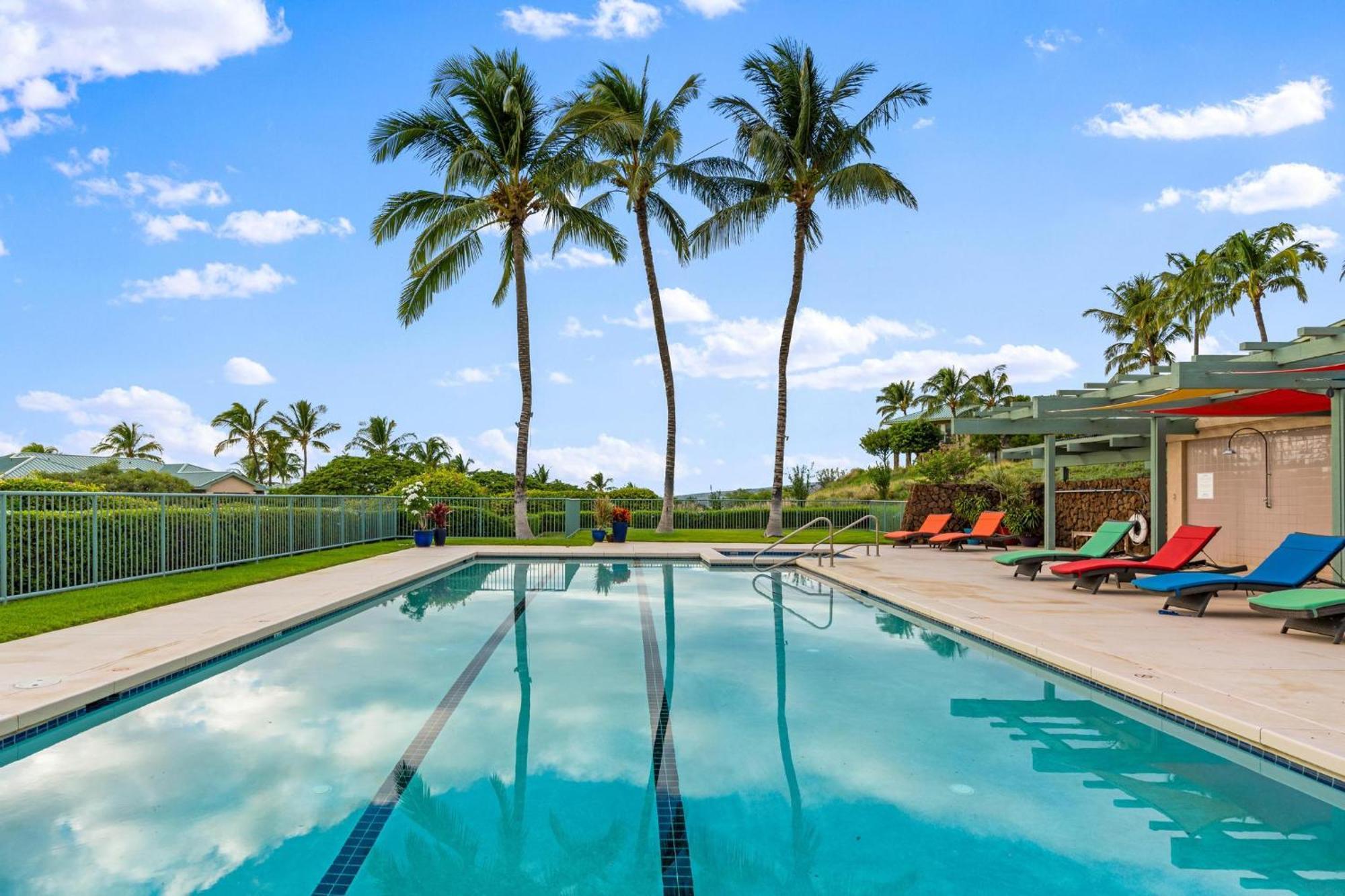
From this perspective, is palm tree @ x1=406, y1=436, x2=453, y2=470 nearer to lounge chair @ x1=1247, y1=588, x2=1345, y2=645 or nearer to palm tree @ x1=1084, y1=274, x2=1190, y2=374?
palm tree @ x1=1084, y1=274, x2=1190, y2=374

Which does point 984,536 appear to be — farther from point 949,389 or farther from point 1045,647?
point 949,389

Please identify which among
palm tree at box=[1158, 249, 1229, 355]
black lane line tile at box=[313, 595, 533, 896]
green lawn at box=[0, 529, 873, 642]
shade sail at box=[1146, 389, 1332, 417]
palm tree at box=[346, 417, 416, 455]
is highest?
palm tree at box=[1158, 249, 1229, 355]

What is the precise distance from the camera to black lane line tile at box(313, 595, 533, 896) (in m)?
3.23

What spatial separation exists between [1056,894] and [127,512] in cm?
1127

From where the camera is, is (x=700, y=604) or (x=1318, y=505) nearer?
(x=700, y=604)

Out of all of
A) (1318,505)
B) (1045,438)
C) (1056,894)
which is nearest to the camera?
(1056,894)

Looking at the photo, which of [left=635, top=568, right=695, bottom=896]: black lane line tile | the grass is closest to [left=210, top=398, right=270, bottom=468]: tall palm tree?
the grass

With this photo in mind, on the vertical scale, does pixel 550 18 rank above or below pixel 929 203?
above

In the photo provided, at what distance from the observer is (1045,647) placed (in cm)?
646

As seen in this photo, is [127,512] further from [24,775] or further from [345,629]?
[24,775]

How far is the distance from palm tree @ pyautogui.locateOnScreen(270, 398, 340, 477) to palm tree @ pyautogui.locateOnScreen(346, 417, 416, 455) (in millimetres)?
3458

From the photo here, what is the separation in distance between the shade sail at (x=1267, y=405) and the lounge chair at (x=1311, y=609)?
418 centimetres

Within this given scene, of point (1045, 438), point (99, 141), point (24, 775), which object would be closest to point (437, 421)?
point (99, 141)

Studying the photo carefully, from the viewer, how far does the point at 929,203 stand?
68.9ft
